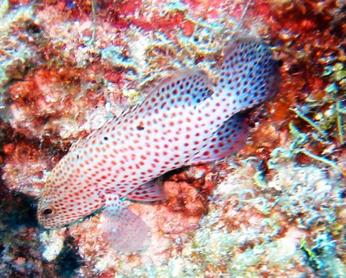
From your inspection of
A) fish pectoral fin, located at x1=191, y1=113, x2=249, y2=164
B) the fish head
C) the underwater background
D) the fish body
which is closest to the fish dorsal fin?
the fish body

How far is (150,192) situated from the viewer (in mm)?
3912

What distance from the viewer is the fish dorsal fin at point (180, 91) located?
126 inches

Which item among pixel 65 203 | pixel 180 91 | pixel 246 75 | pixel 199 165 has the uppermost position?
pixel 246 75

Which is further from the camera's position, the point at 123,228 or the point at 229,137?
the point at 123,228

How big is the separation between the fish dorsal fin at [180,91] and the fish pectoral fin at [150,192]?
955 mm

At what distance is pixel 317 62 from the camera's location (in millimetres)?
2965

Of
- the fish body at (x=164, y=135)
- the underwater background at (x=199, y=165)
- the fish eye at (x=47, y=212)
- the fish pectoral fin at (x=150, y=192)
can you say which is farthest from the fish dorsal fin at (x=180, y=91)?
the fish eye at (x=47, y=212)

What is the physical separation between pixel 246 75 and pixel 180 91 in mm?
609

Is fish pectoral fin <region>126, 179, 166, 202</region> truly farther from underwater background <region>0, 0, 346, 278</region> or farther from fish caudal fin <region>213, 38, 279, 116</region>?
fish caudal fin <region>213, 38, 279, 116</region>

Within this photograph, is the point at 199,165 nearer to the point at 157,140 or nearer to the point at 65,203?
the point at 157,140

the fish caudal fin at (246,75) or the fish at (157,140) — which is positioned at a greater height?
the fish caudal fin at (246,75)

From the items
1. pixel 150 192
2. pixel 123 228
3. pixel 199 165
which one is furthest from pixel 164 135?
pixel 123 228

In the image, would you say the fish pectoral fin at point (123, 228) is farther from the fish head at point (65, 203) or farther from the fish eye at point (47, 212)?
the fish eye at point (47, 212)

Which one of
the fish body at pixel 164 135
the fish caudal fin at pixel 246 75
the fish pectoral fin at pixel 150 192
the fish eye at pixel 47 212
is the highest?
the fish caudal fin at pixel 246 75
